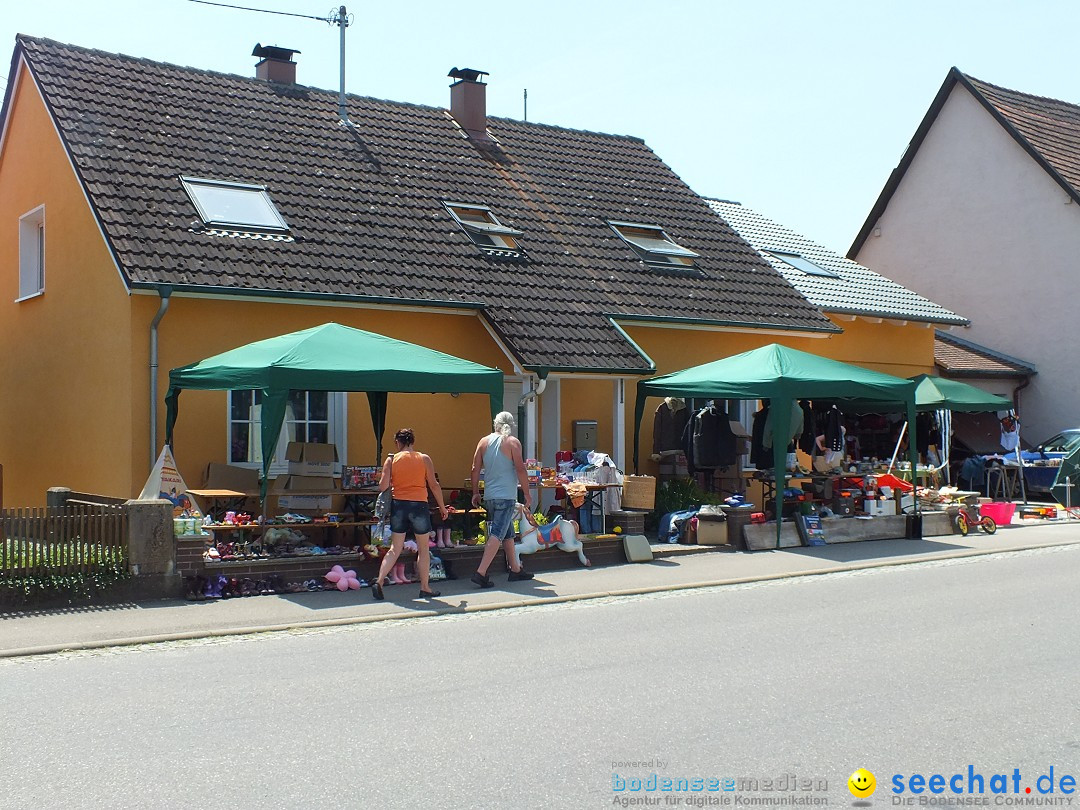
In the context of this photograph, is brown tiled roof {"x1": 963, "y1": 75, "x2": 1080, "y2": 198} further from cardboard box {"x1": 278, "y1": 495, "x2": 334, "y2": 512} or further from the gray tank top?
cardboard box {"x1": 278, "y1": 495, "x2": 334, "y2": 512}

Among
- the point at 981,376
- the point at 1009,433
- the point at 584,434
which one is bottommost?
the point at 584,434

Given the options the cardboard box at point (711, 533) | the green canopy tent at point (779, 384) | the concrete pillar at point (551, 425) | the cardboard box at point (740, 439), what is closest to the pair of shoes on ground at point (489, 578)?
the cardboard box at point (711, 533)

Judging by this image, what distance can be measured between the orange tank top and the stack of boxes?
7.51 feet

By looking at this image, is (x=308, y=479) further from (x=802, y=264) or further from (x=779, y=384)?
(x=802, y=264)

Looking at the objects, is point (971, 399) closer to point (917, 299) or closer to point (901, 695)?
point (917, 299)

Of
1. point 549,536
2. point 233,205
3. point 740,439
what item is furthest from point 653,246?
point 549,536

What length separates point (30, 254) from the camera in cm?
Result: 1825

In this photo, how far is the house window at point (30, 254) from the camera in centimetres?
1803

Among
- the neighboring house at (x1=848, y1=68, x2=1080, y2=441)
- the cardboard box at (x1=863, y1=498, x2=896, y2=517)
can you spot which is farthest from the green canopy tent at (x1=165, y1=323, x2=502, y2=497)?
the neighboring house at (x1=848, y1=68, x2=1080, y2=441)

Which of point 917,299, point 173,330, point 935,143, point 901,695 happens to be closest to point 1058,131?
point 935,143

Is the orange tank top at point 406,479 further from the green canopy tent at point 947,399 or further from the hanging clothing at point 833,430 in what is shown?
the green canopy tent at point 947,399

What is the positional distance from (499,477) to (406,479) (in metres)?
1.09

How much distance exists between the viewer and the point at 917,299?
25031 millimetres

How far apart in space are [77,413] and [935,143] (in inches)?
843
